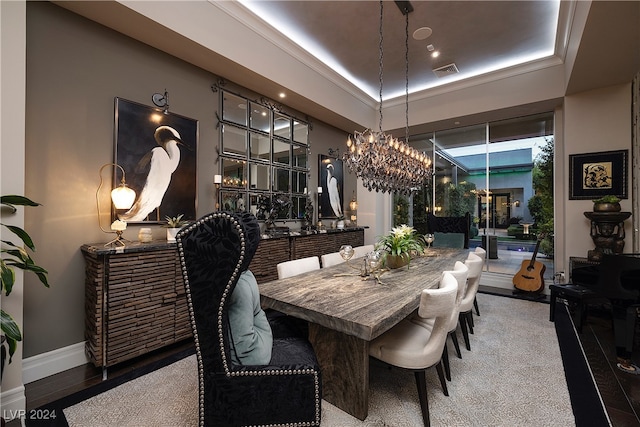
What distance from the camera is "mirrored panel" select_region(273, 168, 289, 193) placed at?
4.06m

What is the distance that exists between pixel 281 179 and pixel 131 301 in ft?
8.21

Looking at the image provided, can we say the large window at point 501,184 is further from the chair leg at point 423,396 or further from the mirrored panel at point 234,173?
the chair leg at point 423,396

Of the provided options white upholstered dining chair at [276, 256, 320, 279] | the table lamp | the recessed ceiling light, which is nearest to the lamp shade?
the table lamp

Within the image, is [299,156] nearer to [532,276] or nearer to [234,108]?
[234,108]

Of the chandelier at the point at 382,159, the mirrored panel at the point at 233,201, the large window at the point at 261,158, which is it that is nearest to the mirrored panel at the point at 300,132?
the large window at the point at 261,158

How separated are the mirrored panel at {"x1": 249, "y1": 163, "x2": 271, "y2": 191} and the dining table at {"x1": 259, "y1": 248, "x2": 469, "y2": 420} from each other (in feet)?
6.32

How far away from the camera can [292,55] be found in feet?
12.1

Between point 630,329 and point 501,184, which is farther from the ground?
point 501,184

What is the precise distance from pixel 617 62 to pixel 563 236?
235cm

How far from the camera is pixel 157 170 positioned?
2791mm

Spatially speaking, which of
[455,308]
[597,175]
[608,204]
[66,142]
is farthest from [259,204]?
[597,175]

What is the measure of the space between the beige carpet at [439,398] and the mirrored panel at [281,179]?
2.47 meters

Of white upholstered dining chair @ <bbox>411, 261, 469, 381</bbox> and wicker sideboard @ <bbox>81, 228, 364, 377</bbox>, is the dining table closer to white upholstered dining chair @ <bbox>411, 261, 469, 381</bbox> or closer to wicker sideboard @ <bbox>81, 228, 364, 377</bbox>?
white upholstered dining chair @ <bbox>411, 261, 469, 381</bbox>

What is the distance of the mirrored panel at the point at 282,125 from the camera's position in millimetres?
4066
